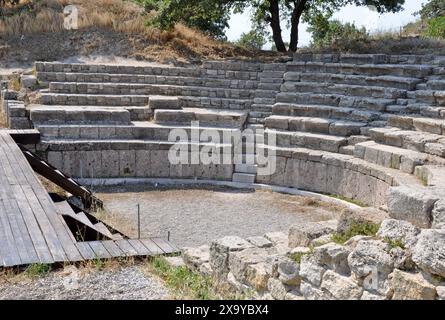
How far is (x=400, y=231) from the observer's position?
14.4 feet

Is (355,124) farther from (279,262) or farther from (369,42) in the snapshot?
(279,262)

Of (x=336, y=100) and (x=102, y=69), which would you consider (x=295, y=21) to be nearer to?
(x=336, y=100)

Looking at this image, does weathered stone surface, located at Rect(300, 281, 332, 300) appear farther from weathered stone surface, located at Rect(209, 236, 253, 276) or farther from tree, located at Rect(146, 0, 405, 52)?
tree, located at Rect(146, 0, 405, 52)

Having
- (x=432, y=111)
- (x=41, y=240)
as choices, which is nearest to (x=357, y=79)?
(x=432, y=111)

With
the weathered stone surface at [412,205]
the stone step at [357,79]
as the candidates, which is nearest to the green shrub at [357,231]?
the weathered stone surface at [412,205]

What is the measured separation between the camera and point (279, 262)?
481cm

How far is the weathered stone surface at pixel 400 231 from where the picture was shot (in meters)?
4.25

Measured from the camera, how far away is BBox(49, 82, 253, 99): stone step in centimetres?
1468

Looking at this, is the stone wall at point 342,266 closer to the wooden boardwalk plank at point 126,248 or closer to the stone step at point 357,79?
the wooden boardwalk plank at point 126,248

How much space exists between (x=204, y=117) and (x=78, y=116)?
3092mm

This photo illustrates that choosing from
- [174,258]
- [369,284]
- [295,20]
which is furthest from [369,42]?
[369,284]

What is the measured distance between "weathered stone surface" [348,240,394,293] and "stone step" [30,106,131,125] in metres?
9.82

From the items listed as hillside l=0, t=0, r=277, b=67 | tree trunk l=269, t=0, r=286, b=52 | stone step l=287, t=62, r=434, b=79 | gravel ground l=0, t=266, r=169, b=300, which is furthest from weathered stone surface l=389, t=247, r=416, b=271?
tree trunk l=269, t=0, r=286, b=52
